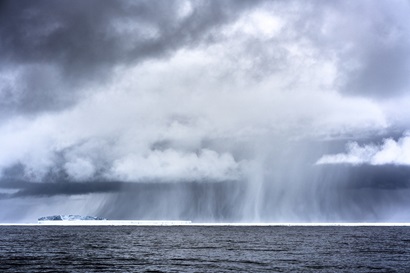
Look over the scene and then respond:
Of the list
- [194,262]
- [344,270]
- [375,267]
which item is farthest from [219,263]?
[375,267]

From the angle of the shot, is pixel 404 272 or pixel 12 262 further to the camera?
pixel 12 262

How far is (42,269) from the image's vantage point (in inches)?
3199

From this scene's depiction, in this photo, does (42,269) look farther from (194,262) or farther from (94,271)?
(194,262)

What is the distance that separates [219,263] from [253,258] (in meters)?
13.7

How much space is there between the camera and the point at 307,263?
9175cm

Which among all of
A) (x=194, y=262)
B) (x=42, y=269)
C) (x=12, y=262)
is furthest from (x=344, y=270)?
(x=12, y=262)

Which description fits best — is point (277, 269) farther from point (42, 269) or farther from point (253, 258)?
point (42, 269)

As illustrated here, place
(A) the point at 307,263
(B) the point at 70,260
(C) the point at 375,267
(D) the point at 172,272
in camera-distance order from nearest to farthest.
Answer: (D) the point at 172,272 → (C) the point at 375,267 → (A) the point at 307,263 → (B) the point at 70,260

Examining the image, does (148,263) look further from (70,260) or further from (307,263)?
(307,263)

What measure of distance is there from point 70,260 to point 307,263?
5485 centimetres

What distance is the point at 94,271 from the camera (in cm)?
7838

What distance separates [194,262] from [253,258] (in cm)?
1638

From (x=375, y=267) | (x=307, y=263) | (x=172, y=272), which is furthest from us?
(x=307, y=263)

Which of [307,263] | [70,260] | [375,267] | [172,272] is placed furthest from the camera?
[70,260]
